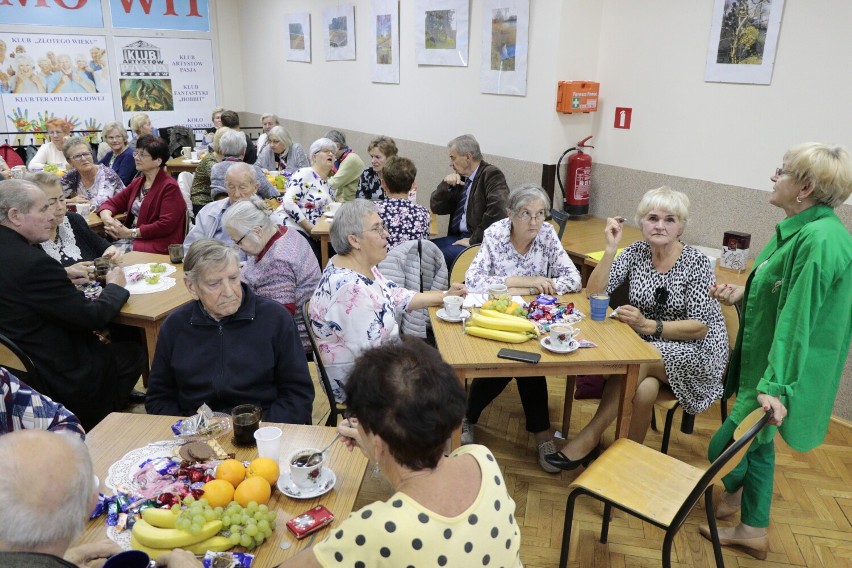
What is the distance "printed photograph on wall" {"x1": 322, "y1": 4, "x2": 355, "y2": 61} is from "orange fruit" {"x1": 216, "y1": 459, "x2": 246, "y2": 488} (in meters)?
6.86

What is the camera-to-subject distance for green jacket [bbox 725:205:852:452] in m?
2.17

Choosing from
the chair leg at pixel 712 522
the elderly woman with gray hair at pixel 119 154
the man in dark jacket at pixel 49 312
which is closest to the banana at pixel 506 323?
the chair leg at pixel 712 522

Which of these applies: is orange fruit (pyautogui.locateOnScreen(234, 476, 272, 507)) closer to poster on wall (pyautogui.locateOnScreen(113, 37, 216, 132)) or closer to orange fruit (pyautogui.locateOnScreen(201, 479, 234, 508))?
orange fruit (pyautogui.locateOnScreen(201, 479, 234, 508))

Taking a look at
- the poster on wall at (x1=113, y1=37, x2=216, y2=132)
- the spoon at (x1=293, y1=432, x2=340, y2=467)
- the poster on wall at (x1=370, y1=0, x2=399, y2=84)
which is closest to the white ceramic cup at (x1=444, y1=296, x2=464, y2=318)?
the spoon at (x1=293, y1=432, x2=340, y2=467)

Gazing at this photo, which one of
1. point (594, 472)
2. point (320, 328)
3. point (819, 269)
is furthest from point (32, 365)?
point (819, 269)

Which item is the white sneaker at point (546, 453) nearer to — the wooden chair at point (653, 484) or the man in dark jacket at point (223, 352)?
the wooden chair at point (653, 484)

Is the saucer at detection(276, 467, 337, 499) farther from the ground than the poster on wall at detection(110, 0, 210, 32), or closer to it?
closer to it

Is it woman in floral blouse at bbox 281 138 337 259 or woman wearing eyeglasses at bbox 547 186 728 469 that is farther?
woman in floral blouse at bbox 281 138 337 259

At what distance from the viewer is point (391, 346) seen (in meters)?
1.40

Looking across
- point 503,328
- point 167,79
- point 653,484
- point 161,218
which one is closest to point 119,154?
point 161,218

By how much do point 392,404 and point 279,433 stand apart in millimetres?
616

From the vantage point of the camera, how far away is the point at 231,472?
165cm

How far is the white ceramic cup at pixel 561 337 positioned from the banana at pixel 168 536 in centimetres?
154

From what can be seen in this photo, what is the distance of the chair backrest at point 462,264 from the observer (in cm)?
359
